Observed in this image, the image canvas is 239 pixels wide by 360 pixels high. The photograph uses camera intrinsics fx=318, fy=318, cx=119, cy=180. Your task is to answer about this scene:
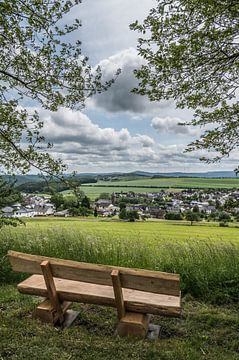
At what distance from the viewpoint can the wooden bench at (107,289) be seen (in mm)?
3684

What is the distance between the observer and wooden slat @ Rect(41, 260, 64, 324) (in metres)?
3.98

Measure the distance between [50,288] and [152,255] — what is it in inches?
141

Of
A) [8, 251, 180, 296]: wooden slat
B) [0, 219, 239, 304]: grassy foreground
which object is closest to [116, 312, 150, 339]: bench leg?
[8, 251, 180, 296]: wooden slat

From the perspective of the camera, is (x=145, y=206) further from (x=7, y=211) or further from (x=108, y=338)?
(x=108, y=338)

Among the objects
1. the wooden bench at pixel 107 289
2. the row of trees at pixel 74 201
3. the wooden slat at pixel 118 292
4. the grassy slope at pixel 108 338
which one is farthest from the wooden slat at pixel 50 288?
the row of trees at pixel 74 201

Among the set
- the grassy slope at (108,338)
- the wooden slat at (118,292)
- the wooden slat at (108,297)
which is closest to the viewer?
the grassy slope at (108,338)

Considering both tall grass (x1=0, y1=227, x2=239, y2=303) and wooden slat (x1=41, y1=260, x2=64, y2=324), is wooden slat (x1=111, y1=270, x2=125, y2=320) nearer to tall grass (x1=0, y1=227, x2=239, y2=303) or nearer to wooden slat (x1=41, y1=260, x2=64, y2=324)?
wooden slat (x1=41, y1=260, x2=64, y2=324)

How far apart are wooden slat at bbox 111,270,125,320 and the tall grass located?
7.88 feet

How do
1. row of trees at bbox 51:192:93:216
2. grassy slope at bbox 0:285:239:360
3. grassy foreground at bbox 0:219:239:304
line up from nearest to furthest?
grassy slope at bbox 0:285:239:360
row of trees at bbox 51:192:93:216
grassy foreground at bbox 0:219:239:304

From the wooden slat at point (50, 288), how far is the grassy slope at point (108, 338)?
0.78 feet

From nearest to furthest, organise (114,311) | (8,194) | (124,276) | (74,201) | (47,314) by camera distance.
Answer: (124,276) → (47,314) → (114,311) → (74,201) → (8,194)

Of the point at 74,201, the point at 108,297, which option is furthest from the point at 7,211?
the point at 108,297

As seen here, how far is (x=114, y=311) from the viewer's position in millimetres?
4941

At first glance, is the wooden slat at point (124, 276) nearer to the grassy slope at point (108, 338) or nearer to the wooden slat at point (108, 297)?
the wooden slat at point (108, 297)
